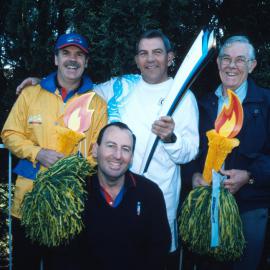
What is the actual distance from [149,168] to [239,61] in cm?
102

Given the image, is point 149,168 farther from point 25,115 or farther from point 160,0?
point 160,0

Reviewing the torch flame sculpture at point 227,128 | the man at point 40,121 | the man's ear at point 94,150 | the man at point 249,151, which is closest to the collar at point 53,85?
the man at point 40,121

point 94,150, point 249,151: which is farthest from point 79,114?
point 249,151

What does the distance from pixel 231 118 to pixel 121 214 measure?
911mm

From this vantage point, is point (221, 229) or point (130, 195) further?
point (130, 195)

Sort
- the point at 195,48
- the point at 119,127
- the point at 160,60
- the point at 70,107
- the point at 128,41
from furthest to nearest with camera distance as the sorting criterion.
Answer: the point at 128,41
the point at 160,60
the point at 119,127
the point at 70,107
the point at 195,48

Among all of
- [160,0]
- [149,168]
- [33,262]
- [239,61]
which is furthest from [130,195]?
[160,0]

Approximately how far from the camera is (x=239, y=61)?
2.67m

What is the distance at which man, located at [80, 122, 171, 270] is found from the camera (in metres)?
2.30

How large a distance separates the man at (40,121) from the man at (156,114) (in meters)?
0.20

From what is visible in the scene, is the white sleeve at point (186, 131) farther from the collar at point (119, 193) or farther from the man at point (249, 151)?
the collar at point (119, 193)

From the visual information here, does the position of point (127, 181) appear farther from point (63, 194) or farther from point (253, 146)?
point (253, 146)

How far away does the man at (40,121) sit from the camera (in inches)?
103

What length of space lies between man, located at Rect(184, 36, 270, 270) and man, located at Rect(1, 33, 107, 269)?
0.99 m
